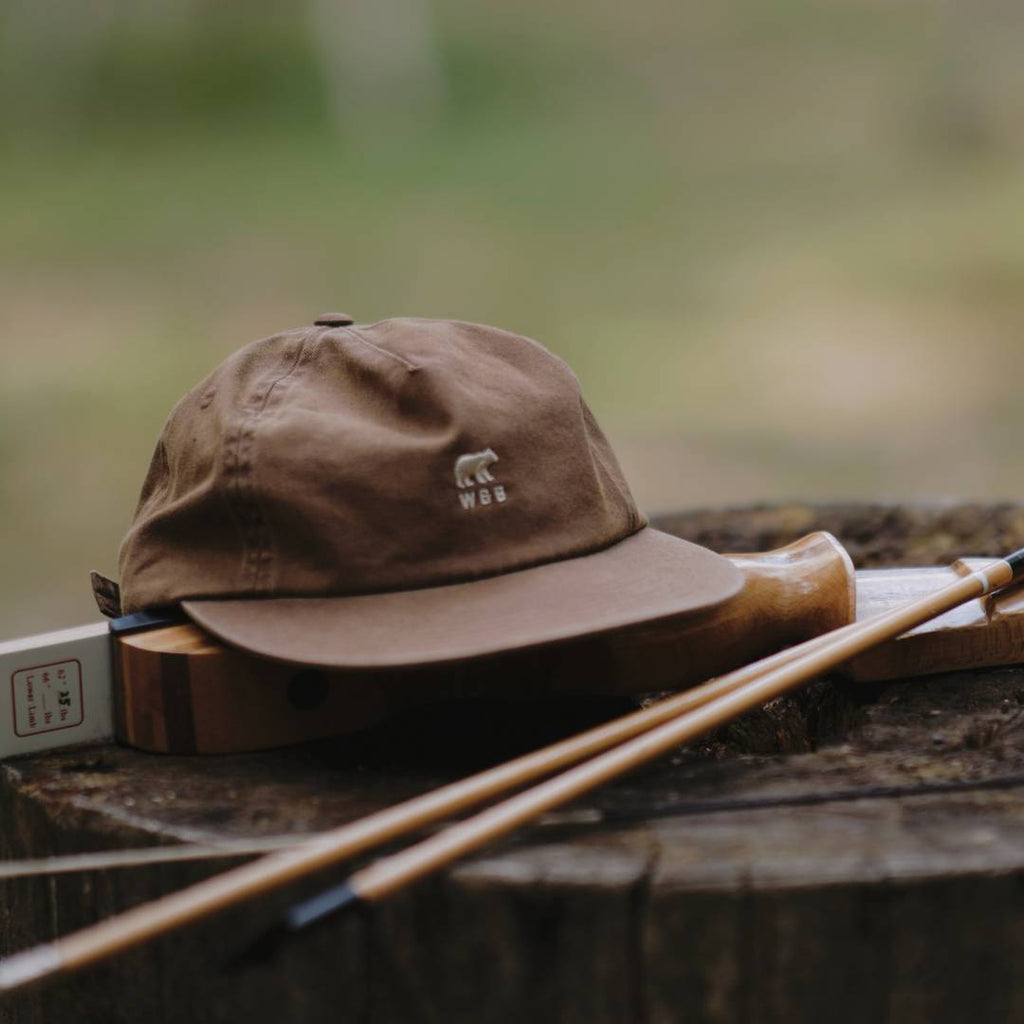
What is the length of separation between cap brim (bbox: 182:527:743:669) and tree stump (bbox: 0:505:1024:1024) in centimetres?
12

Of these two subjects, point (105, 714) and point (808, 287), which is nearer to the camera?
point (105, 714)

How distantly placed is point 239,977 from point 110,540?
11.8ft

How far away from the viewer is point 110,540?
4.46 meters

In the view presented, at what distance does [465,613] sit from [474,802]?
7.9 inches

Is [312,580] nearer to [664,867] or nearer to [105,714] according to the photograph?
[105,714]

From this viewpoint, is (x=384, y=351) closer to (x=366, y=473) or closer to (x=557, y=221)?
(x=366, y=473)

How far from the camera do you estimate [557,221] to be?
8.85 meters

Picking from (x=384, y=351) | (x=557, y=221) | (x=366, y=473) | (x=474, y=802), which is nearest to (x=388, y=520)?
(x=366, y=473)

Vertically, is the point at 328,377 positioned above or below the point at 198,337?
below

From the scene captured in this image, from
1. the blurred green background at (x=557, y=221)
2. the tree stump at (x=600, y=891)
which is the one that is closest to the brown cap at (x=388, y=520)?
the tree stump at (x=600, y=891)

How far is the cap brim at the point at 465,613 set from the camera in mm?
1082

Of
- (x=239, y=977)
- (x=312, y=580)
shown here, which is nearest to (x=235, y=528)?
(x=312, y=580)

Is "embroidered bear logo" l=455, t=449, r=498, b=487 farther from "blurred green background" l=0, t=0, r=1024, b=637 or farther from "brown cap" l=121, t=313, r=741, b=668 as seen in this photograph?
"blurred green background" l=0, t=0, r=1024, b=637

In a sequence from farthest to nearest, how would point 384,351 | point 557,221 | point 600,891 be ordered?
point 557,221, point 384,351, point 600,891
